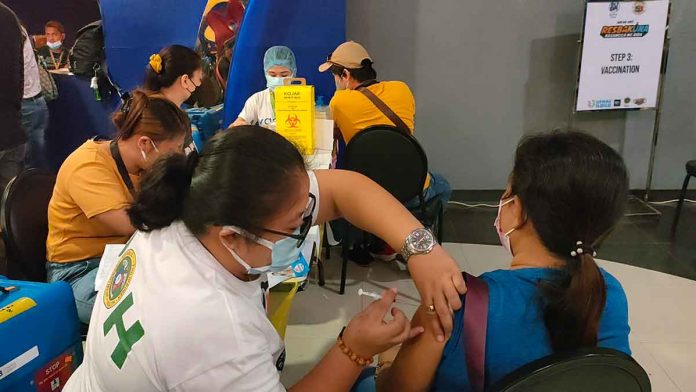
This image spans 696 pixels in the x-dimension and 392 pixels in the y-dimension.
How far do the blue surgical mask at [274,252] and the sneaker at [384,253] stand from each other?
6.63 feet

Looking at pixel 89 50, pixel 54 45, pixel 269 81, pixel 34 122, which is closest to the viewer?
pixel 269 81

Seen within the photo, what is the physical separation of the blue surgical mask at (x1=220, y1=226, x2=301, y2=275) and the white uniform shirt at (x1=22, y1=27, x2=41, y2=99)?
3068mm

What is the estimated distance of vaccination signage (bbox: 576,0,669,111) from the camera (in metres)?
3.41

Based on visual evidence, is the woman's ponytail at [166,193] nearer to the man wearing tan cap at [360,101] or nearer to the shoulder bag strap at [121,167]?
the shoulder bag strap at [121,167]

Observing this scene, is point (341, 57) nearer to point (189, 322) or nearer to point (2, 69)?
point (2, 69)

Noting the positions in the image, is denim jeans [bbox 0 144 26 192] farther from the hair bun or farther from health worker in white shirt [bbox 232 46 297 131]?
health worker in white shirt [bbox 232 46 297 131]

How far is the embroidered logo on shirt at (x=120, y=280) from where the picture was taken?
91 cm

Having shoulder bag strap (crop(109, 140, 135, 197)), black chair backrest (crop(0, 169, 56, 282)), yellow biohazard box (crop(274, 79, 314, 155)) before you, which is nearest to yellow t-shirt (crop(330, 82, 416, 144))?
yellow biohazard box (crop(274, 79, 314, 155))

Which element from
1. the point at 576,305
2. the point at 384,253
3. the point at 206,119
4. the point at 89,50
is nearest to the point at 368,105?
the point at 384,253

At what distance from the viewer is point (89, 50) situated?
12.6 feet

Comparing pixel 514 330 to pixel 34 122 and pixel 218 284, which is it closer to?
pixel 218 284

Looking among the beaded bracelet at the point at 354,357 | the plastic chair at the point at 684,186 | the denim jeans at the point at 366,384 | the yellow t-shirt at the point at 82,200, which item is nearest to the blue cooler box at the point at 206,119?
the yellow t-shirt at the point at 82,200

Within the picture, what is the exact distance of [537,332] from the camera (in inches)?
35.4

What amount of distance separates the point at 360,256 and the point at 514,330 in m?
2.14
